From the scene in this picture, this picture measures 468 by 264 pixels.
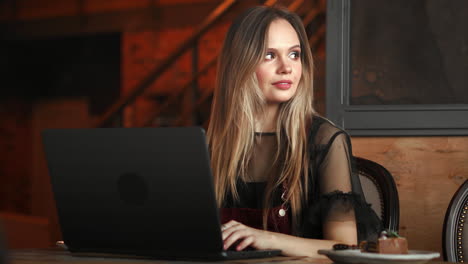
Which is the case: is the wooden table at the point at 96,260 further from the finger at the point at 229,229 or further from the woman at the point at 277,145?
the woman at the point at 277,145

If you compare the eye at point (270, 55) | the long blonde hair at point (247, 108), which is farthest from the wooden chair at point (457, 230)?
the eye at point (270, 55)

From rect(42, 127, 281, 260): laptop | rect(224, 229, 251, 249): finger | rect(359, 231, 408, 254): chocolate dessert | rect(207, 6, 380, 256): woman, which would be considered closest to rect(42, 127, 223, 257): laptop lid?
rect(42, 127, 281, 260): laptop

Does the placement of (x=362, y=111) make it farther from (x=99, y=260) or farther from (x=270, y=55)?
(x=99, y=260)

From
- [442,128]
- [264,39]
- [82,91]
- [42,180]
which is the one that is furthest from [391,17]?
[42,180]

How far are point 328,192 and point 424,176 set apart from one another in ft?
2.43

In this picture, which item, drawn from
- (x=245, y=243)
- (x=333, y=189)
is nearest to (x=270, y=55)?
(x=333, y=189)

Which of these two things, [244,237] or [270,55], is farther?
[270,55]

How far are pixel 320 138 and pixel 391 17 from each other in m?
0.78

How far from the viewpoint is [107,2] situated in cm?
719

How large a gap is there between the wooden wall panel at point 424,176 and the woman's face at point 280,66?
2.07 feet

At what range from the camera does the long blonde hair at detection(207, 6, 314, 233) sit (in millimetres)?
1994

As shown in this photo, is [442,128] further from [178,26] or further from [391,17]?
[178,26]

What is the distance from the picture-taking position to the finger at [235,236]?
Answer: 4.76 feet

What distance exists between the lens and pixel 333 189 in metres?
1.85
